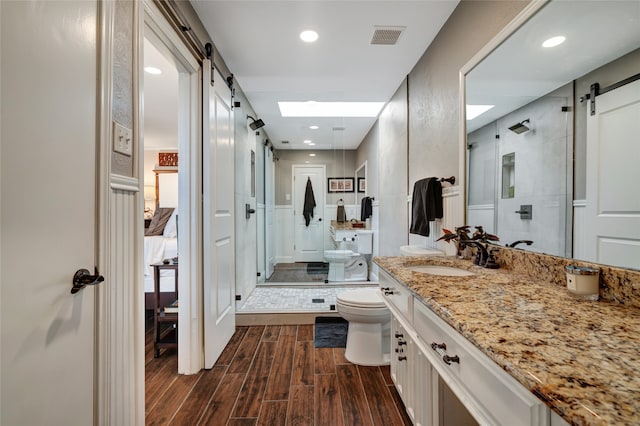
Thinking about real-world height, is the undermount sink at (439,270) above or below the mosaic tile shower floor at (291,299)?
above

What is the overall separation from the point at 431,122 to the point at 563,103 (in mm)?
1233

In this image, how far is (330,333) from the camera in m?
2.67

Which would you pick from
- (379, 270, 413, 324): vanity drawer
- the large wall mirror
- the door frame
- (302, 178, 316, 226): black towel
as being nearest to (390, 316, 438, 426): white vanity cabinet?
(379, 270, 413, 324): vanity drawer

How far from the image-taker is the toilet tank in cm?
435

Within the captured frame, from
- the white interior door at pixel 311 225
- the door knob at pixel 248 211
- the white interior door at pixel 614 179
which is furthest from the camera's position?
the white interior door at pixel 311 225

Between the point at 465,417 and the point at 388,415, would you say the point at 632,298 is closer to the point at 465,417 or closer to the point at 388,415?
the point at 465,417

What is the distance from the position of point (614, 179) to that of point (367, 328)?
1.66 m

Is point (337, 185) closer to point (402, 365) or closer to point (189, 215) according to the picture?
point (189, 215)

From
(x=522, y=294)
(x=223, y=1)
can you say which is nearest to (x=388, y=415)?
(x=522, y=294)

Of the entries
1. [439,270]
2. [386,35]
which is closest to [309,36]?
[386,35]

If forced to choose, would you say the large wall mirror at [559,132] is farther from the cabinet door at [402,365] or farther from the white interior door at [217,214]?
the white interior door at [217,214]

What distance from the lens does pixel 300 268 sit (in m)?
4.41

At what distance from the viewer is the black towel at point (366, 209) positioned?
4.71 metres

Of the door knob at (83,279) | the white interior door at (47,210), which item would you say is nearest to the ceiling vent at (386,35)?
the white interior door at (47,210)
